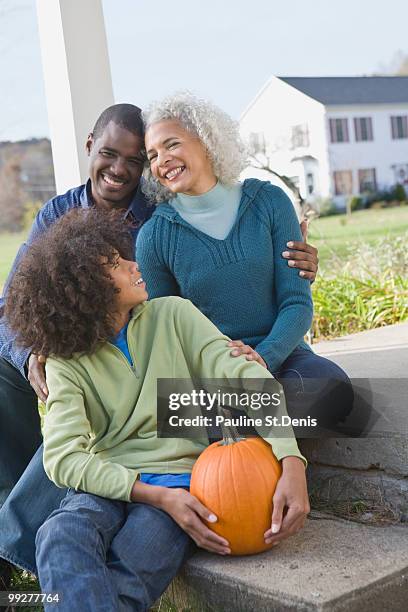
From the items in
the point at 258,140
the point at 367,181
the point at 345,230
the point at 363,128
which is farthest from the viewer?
the point at 363,128

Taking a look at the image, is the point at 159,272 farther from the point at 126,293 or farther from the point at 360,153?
the point at 360,153

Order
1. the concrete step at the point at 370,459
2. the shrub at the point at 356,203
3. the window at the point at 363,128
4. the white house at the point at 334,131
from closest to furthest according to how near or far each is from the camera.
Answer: the concrete step at the point at 370,459
the white house at the point at 334,131
the shrub at the point at 356,203
the window at the point at 363,128

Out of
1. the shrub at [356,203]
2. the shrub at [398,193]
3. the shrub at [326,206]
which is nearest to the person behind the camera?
the shrub at [326,206]

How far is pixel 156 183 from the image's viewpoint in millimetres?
2615

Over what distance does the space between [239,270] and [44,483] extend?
80 centimetres

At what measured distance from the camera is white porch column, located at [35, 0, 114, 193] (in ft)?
11.8

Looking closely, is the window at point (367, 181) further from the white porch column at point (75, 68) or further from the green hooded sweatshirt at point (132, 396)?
the green hooded sweatshirt at point (132, 396)

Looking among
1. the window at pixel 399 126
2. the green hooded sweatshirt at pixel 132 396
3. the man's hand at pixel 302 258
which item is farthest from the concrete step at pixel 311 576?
the window at pixel 399 126

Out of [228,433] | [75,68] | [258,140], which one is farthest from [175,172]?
[258,140]

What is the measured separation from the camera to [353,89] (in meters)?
11.2

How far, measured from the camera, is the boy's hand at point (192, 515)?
200 centimetres

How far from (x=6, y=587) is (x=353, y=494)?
3.40ft

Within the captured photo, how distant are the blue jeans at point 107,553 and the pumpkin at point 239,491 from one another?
0.36 feet

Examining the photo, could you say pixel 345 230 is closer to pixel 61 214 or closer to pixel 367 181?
pixel 367 181
